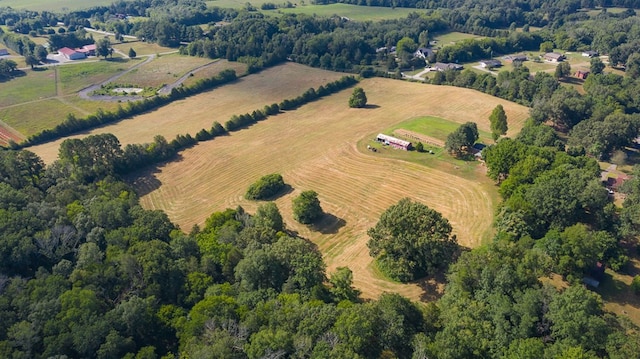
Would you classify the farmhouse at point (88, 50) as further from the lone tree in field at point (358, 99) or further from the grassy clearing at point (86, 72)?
the lone tree in field at point (358, 99)

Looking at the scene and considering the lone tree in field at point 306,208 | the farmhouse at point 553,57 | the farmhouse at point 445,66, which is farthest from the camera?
the farmhouse at point 553,57

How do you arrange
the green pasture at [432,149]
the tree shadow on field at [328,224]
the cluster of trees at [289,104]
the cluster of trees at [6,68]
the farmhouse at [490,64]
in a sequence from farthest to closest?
1. the farmhouse at [490,64]
2. the cluster of trees at [6,68]
3. the cluster of trees at [289,104]
4. the green pasture at [432,149]
5. the tree shadow on field at [328,224]

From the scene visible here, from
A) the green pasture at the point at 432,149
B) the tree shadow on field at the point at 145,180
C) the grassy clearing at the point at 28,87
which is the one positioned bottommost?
the tree shadow on field at the point at 145,180

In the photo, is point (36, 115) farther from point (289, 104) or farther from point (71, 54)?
point (289, 104)

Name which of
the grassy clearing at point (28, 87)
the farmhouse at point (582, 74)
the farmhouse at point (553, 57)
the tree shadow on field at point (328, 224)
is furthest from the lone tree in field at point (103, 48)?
the farmhouse at point (582, 74)

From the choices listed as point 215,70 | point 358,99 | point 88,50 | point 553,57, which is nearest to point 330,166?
point 358,99

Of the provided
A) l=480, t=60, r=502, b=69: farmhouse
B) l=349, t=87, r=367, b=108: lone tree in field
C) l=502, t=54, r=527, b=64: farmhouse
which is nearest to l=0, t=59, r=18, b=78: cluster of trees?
l=349, t=87, r=367, b=108: lone tree in field

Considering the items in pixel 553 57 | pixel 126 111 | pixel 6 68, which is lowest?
pixel 126 111
